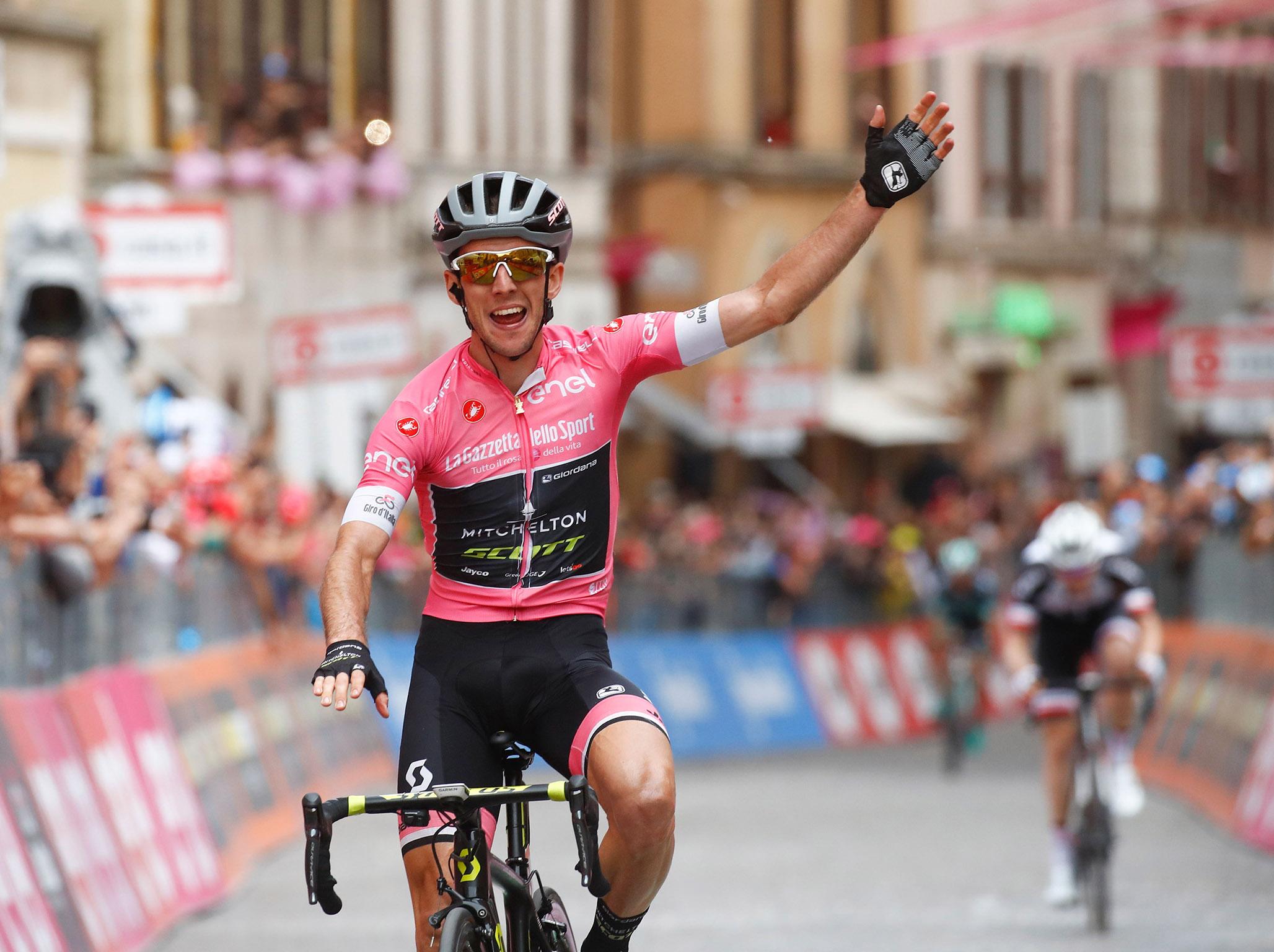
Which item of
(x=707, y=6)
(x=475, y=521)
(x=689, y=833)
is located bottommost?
(x=689, y=833)

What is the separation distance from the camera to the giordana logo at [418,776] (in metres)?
6.49

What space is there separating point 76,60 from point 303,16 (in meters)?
9.72

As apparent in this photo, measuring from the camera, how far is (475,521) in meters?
6.73

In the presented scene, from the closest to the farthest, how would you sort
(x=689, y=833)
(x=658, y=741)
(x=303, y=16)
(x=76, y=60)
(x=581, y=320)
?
1. (x=658, y=741)
2. (x=689, y=833)
3. (x=76, y=60)
4. (x=303, y=16)
5. (x=581, y=320)

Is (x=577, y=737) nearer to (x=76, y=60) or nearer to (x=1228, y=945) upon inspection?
(x=1228, y=945)

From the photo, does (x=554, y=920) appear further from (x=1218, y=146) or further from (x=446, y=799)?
(x=1218, y=146)

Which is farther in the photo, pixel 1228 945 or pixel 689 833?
pixel 689 833

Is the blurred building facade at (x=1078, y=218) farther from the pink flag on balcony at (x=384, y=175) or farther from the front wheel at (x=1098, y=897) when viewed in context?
the front wheel at (x=1098, y=897)

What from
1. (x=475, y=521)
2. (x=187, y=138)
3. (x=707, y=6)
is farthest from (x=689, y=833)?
(x=707, y=6)

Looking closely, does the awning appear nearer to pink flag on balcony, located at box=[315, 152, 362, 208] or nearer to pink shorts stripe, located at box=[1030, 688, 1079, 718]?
pink flag on balcony, located at box=[315, 152, 362, 208]

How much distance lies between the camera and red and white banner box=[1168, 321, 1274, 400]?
73.0 ft

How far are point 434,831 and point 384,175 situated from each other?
2691 cm

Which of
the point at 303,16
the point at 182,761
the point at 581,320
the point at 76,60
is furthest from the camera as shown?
the point at 581,320

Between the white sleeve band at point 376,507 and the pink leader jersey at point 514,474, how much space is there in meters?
Answer: 0.03
